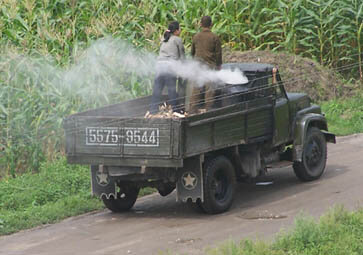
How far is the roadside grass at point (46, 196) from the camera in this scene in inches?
523

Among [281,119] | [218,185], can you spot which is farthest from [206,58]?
[218,185]

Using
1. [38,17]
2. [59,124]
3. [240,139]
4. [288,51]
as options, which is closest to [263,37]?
[288,51]

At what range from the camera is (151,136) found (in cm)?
1247

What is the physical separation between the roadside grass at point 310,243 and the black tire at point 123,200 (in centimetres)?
319

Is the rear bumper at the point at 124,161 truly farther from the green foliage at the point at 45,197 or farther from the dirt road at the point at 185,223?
the green foliage at the point at 45,197

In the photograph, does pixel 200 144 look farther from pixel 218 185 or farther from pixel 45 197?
pixel 45 197

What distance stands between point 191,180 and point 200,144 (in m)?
0.55

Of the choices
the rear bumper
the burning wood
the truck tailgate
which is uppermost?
the burning wood

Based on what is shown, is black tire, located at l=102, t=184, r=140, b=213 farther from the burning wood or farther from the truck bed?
the burning wood

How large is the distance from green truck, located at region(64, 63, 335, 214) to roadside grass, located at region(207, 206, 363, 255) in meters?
2.06

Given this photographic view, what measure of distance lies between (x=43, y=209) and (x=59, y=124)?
2957 millimetres

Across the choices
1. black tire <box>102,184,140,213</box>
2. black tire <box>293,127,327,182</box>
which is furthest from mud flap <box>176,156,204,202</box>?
black tire <box>293,127,327,182</box>

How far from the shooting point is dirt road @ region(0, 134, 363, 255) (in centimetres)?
1162

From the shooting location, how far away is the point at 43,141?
16391 mm
